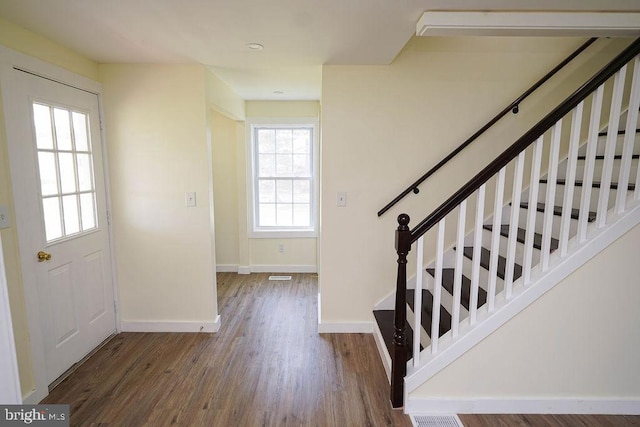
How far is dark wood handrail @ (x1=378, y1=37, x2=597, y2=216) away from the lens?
2623mm

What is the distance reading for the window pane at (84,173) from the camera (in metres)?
2.53

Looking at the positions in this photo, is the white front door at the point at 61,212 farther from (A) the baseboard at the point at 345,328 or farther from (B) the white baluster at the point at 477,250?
(B) the white baluster at the point at 477,250

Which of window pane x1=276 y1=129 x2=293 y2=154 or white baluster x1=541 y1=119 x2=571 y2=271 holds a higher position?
window pane x1=276 y1=129 x2=293 y2=154

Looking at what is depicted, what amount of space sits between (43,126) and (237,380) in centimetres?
212

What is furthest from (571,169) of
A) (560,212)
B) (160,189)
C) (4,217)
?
(4,217)

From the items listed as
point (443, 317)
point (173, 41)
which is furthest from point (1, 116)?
point (443, 317)

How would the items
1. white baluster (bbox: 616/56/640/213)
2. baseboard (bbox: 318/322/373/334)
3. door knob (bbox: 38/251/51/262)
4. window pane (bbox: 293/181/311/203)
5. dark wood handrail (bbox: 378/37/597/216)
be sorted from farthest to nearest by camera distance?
window pane (bbox: 293/181/311/203) < baseboard (bbox: 318/322/373/334) < dark wood handrail (bbox: 378/37/597/216) < door knob (bbox: 38/251/51/262) < white baluster (bbox: 616/56/640/213)

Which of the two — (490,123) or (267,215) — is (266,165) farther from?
(490,123)

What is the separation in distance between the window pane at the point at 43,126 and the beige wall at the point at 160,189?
0.54m

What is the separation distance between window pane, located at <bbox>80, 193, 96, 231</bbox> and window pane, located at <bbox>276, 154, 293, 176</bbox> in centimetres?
233

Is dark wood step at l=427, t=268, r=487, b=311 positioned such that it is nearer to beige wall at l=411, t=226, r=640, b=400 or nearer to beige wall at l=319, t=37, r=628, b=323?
beige wall at l=411, t=226, r=640, b=400

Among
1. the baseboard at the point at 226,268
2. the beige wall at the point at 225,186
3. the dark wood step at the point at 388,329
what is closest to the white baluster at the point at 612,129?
the dark wood step at the point at 388,329

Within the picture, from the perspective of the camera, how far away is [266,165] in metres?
4.57

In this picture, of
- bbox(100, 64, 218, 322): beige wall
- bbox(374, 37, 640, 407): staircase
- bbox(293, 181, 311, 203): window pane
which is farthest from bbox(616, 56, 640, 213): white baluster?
bbox(293, 181, 311, 203): window pane
